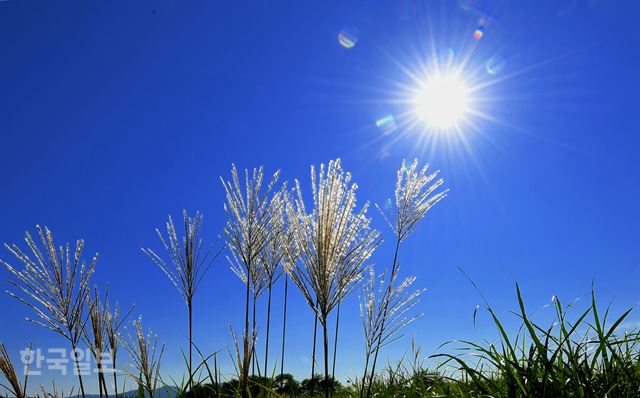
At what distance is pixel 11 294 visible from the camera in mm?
3289

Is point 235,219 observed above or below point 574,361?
above

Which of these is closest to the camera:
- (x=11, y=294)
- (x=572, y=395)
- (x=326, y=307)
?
(x=572, y=395)

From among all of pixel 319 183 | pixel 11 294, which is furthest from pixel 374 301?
pixel 11 294

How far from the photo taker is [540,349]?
7.98 feet

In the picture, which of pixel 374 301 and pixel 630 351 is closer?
pixel 630 351

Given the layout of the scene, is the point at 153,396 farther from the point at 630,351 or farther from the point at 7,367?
the point at 630,351

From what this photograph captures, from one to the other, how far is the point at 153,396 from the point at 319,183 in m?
2.02

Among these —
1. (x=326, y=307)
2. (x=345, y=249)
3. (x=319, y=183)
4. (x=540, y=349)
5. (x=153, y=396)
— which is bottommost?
(x=153, y=396)

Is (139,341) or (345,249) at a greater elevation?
(345,249)

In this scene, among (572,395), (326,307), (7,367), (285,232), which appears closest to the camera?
(572,395)

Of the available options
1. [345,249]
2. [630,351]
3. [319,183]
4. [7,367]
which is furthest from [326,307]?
[7,367]

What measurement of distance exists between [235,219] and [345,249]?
49.9 inches

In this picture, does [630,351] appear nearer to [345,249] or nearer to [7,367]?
[345,249]

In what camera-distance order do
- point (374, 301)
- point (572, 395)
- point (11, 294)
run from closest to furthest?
1. point (572, 395)
2. point (11, 294)
3. point (374, 301)
